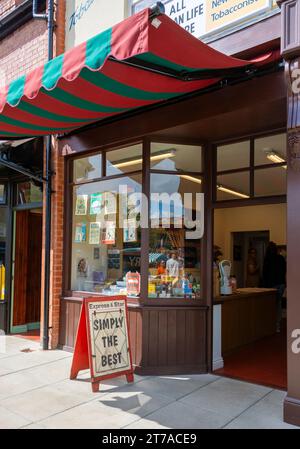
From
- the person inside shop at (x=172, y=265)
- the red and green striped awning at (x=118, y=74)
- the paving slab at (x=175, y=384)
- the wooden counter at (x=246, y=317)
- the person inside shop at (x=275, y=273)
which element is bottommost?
the paving slab at (x=175, y=384)

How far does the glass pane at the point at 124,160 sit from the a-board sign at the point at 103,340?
1.89m

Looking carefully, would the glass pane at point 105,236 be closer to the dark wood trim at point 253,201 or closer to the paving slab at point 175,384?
the dark wood trim at point 253,201

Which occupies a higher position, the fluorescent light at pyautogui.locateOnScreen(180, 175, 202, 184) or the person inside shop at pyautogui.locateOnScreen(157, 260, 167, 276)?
the fluorescent light at pyautogui.locateOnScreen(180, 175, 202, 184)

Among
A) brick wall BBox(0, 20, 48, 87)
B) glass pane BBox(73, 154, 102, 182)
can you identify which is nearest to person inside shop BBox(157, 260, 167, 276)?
glass pane BBox(73, 154, 102, 182)

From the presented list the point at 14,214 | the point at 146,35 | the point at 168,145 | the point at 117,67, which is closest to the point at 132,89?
the point at 117,67

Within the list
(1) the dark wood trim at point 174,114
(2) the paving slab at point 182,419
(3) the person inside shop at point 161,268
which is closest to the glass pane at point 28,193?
(1) the dark wood trim at point 174,114

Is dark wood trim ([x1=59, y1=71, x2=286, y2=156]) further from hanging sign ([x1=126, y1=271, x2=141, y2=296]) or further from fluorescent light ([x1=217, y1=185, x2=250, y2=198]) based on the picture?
hanging sign ([x1=126, y1=271, x2=141, y2=296])

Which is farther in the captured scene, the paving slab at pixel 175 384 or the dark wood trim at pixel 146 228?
the dark wood trim at pixel 146 228

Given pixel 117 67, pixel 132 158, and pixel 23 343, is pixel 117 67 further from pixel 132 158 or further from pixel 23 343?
pixel 23 343

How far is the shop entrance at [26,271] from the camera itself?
7.91m

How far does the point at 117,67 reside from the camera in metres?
3.75

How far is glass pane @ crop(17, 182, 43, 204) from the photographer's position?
298 inches

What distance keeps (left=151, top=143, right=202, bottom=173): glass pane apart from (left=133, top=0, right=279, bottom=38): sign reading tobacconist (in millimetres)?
1458

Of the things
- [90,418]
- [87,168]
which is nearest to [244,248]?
[87,168]
